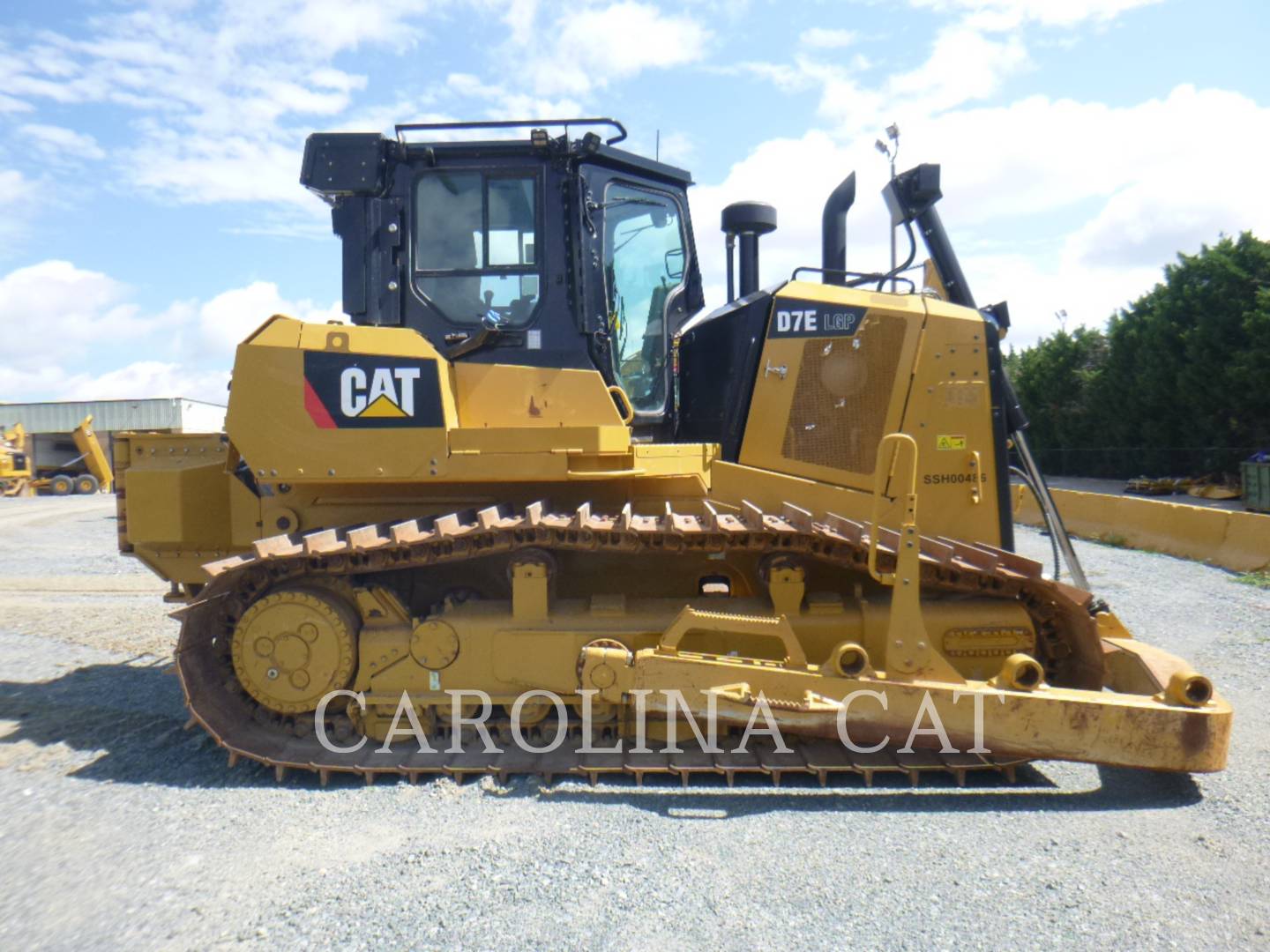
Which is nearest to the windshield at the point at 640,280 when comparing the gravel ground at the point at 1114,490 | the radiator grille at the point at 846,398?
the radiator grille at the point at 846,398

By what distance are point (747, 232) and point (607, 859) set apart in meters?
3.74

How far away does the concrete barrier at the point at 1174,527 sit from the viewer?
953cm

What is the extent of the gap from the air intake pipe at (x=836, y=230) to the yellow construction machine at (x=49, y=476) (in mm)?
31211

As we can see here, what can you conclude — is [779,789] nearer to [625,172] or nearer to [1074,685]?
[1074,685]

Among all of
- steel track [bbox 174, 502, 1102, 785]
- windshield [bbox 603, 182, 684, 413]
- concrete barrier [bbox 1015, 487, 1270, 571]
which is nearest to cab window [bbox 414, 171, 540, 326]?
windshield [bbox 603, 182, 684, 413]

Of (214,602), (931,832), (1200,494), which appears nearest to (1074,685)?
(931,832)

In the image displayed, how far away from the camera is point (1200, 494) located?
19.4 m

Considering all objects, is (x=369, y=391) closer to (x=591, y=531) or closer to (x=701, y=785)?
(x=591, y=531)

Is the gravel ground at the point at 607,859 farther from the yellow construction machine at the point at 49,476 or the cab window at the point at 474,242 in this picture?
the yellow construction machine at the point at 49,476

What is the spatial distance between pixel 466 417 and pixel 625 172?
163cm

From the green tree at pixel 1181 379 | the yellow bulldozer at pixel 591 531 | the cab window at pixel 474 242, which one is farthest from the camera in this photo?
the green tree at pixel 1181 379

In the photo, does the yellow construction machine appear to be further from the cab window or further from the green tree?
the green tree

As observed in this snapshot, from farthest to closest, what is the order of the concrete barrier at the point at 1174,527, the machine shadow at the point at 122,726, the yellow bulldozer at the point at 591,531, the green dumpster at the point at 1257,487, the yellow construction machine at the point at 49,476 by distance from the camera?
the yellow construction machine at the point at 49,476 → the green dumpster at the point at 1257,487 → the concrete barrier at the point at 1174,527 → the machine shadow at the point at 122,726 → the yellow bulldozer at the point at 591,531

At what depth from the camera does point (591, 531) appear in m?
4.04
